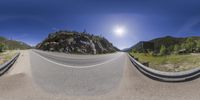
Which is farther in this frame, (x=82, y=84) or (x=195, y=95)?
(x=82, y=84)

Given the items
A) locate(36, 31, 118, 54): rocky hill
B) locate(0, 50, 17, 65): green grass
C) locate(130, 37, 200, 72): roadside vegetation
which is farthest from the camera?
locate(36, 31, 118, 54): rocky hill

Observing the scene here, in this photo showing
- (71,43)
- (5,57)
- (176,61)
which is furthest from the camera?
(71,43)

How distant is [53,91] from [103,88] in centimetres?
225

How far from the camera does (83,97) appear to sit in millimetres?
9328

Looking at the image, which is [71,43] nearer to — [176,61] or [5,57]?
[5,57]

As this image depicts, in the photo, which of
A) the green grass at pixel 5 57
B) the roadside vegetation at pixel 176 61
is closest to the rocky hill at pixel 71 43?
the green grass at pixel 5 57

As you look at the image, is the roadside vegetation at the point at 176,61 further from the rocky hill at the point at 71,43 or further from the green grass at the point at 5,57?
the rocky hill at the point at 71,43

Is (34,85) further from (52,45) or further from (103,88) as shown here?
(52,45)

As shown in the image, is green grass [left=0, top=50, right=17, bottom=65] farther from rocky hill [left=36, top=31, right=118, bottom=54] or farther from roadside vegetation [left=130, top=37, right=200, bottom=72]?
rocky hill [left=36, top=31, right=118, bottom=54]

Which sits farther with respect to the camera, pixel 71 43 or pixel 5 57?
pixel 71 43

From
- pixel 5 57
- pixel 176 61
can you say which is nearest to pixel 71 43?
pixel 5 57

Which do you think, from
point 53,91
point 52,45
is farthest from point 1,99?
point 52,45

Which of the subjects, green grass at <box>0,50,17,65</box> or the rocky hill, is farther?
the rocky hill

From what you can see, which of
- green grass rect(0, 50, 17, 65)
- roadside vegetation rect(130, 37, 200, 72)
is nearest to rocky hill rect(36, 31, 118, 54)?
green grass rect(0, 50, 17, 65)
